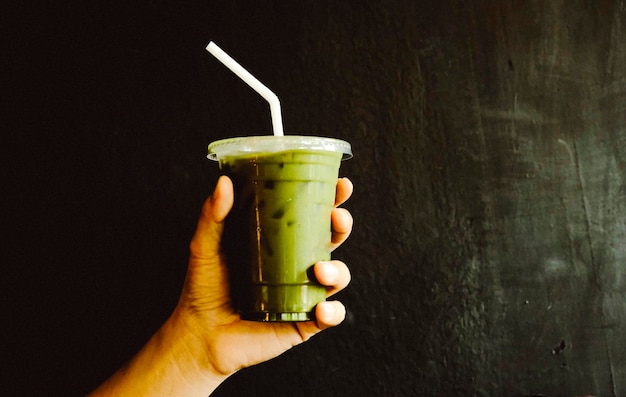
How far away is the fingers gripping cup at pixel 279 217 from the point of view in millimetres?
1360

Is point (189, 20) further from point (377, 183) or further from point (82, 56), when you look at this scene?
point (377, 183)

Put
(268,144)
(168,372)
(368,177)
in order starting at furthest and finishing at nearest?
(368,177) < (168,372) < (268,144)

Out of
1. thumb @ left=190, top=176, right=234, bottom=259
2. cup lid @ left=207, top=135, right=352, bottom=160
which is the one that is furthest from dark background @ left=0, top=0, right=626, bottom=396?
cup lid @ left=207, top=135, right=352, bottom=160

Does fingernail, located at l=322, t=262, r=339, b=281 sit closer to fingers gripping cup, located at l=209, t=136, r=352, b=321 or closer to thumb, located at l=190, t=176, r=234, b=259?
fingers gripping cup, located at l=209, t=136, r=352, b=321

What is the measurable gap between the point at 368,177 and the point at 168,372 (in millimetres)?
1028

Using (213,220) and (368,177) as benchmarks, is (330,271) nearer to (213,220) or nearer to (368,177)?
(213,220)

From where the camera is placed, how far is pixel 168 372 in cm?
160

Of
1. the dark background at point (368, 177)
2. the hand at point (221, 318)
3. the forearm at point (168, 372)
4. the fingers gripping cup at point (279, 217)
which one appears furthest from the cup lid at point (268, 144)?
the dark background at point (368, 177)

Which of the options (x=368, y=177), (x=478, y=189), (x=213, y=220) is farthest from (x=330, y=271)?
(x=478, y=189)

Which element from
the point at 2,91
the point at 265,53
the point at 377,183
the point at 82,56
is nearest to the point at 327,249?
the point at 377,183

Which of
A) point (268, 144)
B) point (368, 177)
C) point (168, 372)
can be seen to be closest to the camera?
point (268, 144)

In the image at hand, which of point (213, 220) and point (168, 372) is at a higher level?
point (213, 220)

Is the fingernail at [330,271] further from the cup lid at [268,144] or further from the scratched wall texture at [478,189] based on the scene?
the scratched wall texture at [478,189]

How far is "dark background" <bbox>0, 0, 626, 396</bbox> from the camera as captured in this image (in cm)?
206
